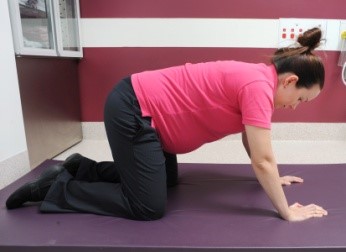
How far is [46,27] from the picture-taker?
6.11 feet

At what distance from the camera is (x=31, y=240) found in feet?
2.96

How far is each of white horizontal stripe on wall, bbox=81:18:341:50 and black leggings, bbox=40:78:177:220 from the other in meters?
1.18

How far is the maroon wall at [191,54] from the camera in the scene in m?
2.11

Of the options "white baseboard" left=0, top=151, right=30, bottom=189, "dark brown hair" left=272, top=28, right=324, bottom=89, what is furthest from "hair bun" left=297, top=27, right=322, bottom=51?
"white baseboard" left=0, top=151, right=30, bottom=189

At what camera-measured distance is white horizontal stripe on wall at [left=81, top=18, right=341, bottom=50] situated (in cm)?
213

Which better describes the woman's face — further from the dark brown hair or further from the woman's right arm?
the woman's right arm

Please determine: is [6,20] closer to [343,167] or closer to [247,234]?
[247,234]

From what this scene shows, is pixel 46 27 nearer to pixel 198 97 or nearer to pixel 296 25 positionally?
pixel 198 97

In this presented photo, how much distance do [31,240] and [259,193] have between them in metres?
0.88

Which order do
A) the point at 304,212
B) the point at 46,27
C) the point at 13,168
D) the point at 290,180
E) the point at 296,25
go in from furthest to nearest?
the point at 296,25, the point at 46,27, the point at 13,168, the point at 290,180, the point at 304,212

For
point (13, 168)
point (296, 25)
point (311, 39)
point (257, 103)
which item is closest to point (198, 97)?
point (257, 103)

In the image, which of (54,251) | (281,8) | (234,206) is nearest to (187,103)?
(234,206)

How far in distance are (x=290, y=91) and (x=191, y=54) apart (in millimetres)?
1283

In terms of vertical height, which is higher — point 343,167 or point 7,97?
point 7,97
